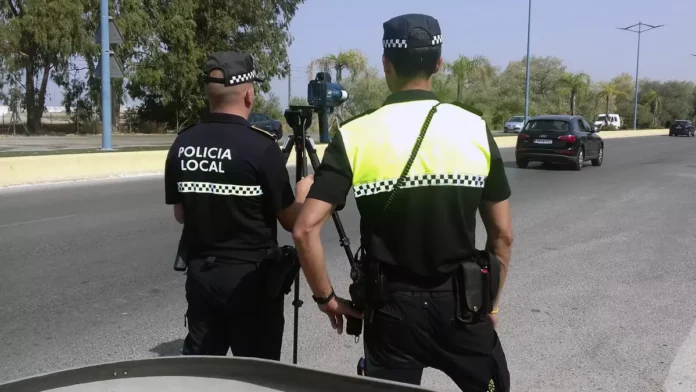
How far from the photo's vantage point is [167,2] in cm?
4009

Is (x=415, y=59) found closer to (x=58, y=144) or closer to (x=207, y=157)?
(x=207, y=157)

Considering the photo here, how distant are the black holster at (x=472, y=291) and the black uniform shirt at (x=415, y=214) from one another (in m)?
0.04

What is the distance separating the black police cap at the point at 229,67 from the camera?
8.89 ft

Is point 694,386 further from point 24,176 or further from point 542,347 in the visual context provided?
point 24,176

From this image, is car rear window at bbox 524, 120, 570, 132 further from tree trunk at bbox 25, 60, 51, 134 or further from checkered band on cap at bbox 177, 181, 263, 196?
tree trunk at bbox 25, 60, 51, 134

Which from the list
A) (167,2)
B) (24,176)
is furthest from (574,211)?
(167,2)

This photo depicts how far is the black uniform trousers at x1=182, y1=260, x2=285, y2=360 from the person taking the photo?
8.99 feet

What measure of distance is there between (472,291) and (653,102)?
93462mm

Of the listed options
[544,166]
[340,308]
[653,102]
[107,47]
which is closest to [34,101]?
[107,47]

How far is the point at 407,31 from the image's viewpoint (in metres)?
2.13

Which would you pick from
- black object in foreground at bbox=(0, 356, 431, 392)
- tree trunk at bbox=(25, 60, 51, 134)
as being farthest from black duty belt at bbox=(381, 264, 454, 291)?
tree trunk at bbox=(25, 60, 51, 134)

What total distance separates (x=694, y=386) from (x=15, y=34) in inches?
1487

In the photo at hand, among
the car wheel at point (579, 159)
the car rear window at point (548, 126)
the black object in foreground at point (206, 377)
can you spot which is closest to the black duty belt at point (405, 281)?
the black object in foreground at point (206, 377)

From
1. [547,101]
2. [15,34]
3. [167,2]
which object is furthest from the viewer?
[547,101]
